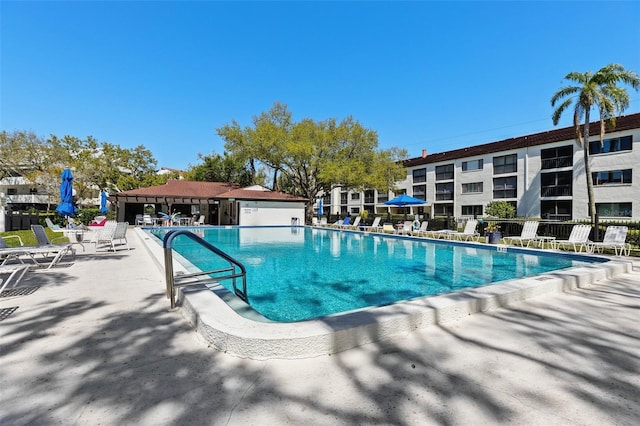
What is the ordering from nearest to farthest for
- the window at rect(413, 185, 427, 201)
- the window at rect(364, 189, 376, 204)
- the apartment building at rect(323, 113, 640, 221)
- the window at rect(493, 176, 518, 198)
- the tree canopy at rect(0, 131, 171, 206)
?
1. the apartment building at rect(323, 113, 640, 221)
2. the tree canopy at rect(0, 131, 171, 206)
3. the window at rect(493, 176, 518, 198)
4. the window at rect(413, 185, 427, 201)
5. the window at rect(364, 189, 376, 204)

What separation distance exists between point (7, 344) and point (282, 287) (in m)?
4.33

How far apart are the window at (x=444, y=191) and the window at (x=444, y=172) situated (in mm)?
858

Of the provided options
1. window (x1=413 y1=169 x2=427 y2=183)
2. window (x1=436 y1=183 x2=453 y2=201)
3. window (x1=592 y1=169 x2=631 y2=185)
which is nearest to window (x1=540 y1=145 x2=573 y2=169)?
window (x1=592 y1=169 x2=631 y2=185)

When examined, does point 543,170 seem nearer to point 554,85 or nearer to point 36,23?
point 554,85

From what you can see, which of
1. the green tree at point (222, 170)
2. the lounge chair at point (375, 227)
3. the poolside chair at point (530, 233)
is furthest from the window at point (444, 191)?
the poolside chair at point (530, 233)

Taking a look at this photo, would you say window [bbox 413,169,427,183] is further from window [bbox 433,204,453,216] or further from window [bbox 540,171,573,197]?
window [bbox 540,171,573,197]

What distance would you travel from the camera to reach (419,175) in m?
40.5

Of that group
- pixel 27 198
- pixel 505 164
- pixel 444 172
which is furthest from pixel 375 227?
pixel 27 198

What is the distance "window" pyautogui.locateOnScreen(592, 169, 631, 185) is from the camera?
23.9 metres

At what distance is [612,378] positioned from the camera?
7.82ft

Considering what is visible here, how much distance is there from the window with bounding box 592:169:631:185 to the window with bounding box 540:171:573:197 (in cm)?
170

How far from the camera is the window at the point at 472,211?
110 ft

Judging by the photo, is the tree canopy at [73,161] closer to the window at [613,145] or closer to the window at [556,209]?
the window at [556,209]

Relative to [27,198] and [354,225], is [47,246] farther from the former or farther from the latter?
[27,198]
